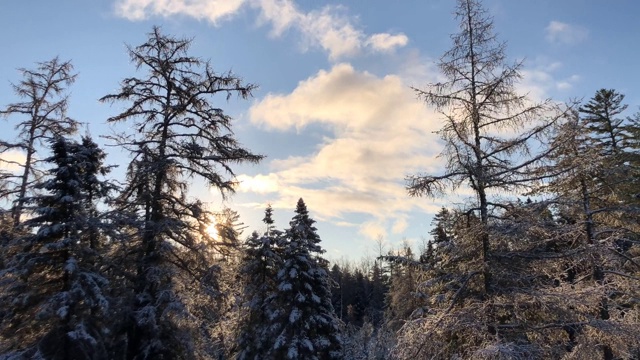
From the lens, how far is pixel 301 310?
21531mm

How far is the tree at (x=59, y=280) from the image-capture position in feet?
39.3

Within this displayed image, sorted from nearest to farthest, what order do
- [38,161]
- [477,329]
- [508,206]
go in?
[477,329], [508,206], [38,161]

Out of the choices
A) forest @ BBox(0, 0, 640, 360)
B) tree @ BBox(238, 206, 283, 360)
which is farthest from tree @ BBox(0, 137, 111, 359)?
tree @ BBox(238, 206, 283, 360)

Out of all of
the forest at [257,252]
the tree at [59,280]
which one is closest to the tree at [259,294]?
Answer: the forest at [257,252]

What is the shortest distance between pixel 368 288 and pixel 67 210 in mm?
81588

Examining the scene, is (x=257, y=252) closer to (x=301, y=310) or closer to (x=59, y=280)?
(x=301, y=310)

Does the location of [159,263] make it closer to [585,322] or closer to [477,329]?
[477,329]

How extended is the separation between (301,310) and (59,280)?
1157cm

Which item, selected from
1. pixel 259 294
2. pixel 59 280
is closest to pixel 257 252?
pixel 259 294

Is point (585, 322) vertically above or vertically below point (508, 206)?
below

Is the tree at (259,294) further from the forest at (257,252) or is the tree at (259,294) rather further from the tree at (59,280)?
the tree at (59,280)

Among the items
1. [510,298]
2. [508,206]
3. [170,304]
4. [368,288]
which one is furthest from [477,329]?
[368,288]

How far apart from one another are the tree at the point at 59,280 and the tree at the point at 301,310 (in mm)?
9590

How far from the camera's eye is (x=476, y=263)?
9992 mm
